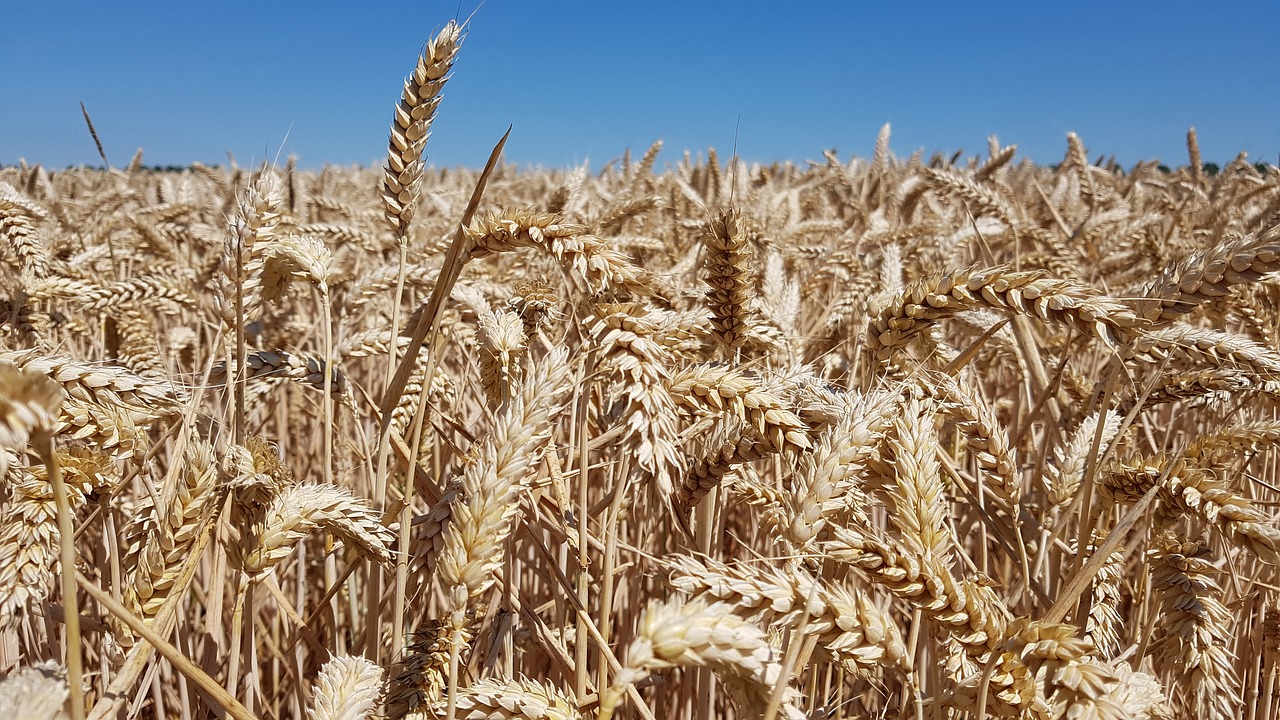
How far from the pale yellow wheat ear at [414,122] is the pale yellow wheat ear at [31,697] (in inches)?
24.7

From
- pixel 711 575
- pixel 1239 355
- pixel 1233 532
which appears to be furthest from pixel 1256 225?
pixel 711 575

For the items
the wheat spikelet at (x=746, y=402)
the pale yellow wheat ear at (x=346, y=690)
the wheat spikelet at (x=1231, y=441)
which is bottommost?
the pale yellow wheat ear at (x=346, y=690)

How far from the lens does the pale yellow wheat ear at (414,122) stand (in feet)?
3.21

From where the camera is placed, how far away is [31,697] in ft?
2.04

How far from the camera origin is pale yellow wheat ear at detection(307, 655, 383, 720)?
0.79 meters

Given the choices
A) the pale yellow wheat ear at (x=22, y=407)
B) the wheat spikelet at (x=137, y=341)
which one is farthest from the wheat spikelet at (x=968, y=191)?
the pale yellow wheat ear at (x=22, y=407)

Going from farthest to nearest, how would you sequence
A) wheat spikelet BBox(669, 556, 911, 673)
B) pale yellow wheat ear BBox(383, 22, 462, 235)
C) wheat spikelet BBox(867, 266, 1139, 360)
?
pale yellow wheat ear BBox(383, 22, 462, 235) < wheat spikelet BBox(867, 266, 1139, 360) < wheat spikelet BBox(669, 556, 911, 673)

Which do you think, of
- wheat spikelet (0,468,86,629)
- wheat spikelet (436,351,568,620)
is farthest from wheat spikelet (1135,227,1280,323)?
wheat spikelet (0,468,86,629)

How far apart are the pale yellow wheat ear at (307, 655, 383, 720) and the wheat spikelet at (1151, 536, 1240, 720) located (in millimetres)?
1117

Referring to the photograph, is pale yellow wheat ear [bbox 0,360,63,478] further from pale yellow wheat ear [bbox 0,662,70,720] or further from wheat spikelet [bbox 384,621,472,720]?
wheat spikelet [bbox 384,621,472,720]

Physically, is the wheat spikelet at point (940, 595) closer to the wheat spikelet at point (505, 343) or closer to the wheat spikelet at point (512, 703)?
the wheat spikelet at point (512, 703)

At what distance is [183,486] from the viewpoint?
2.79 feet

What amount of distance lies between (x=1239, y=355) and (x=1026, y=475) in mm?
1244

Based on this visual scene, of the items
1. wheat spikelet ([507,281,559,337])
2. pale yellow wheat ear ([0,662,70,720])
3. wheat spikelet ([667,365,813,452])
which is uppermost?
wheat spikelet ([507,281,559,337])
